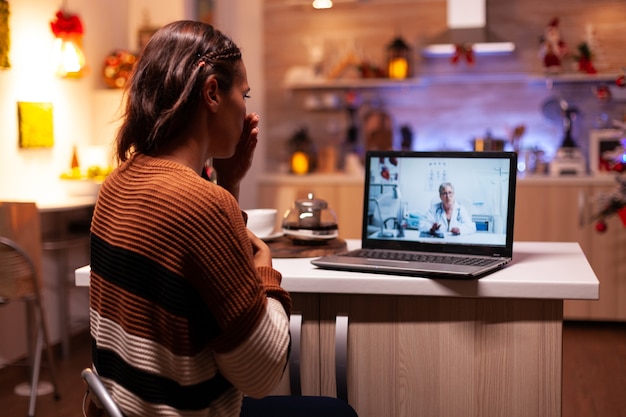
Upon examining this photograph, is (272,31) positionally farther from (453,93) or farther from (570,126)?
(570,126)

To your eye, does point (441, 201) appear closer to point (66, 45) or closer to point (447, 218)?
point (447, 218)

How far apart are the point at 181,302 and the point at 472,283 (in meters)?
0.82

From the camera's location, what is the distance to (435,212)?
208 centimetres

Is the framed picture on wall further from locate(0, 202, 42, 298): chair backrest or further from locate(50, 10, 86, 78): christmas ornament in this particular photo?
locate(0, 202, 42, 298): chair backrest

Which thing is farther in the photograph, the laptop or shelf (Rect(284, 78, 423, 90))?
shelf (Rect(284, 78, 423, 90))

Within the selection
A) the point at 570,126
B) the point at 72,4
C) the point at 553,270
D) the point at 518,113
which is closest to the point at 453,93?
the point at 518,113

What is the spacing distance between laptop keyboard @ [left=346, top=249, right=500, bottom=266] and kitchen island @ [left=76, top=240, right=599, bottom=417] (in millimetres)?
66

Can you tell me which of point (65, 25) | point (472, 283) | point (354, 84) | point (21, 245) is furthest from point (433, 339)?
point (354, 84)

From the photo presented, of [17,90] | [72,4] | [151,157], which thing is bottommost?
[151,157]

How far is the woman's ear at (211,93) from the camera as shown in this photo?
50.9 inches

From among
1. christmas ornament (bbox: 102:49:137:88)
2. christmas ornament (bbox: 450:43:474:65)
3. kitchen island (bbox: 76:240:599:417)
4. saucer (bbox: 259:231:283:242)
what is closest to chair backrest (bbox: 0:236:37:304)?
saucer (bbox: 259:231:283:242)

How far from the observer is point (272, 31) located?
581 cm

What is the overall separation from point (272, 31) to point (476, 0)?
5.05 feet

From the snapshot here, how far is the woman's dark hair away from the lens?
1.28 meters
